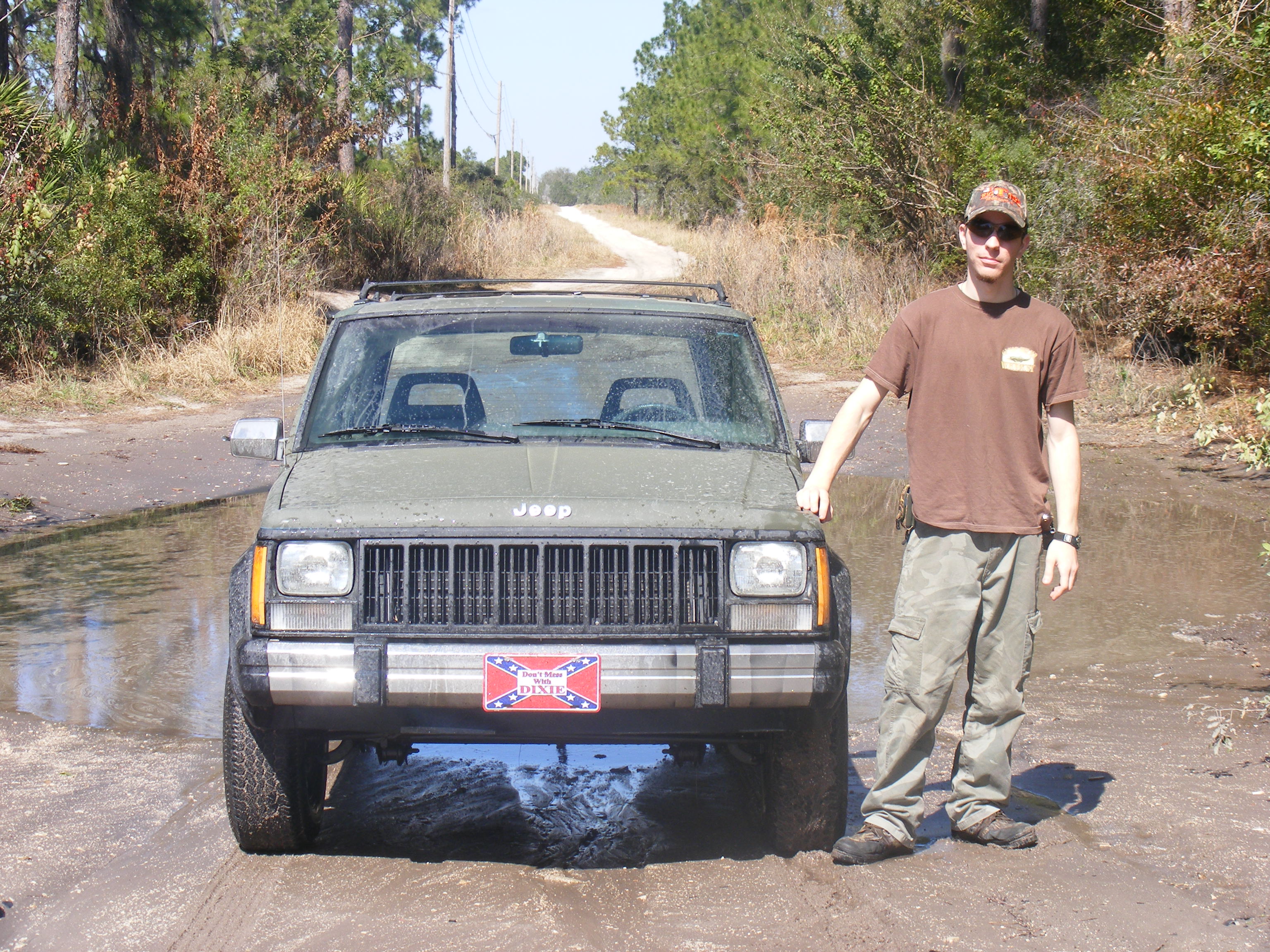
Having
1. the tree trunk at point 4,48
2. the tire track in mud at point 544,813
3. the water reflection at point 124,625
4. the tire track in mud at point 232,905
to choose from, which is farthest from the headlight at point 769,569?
the tree trunk at point 4,48

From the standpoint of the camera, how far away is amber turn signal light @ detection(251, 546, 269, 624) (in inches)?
136

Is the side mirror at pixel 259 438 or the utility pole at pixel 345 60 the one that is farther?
the utility pole at pixel 345 60

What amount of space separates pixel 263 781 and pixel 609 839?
1104 millimetres

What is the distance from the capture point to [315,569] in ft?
11.4

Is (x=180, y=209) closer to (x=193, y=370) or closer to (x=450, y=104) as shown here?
(x=193, y=370)

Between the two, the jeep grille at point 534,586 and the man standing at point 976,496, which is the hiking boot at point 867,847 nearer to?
the man standing at point 976,496

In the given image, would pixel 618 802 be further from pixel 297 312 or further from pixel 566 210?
pixel 566 210

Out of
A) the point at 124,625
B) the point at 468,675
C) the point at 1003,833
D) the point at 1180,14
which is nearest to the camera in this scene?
the point at 468,675

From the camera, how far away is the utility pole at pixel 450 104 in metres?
40.9

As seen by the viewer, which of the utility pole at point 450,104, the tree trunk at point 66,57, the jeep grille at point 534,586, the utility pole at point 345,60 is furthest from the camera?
the utility pole at point 450,104

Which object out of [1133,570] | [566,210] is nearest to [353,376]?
[1133,570]

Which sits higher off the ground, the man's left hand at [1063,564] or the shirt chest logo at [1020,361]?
the shirt chest logo at [1020,361]

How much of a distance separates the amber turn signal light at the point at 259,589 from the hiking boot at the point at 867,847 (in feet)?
5.98

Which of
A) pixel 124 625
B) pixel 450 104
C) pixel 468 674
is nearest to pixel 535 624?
pixel 468 674
